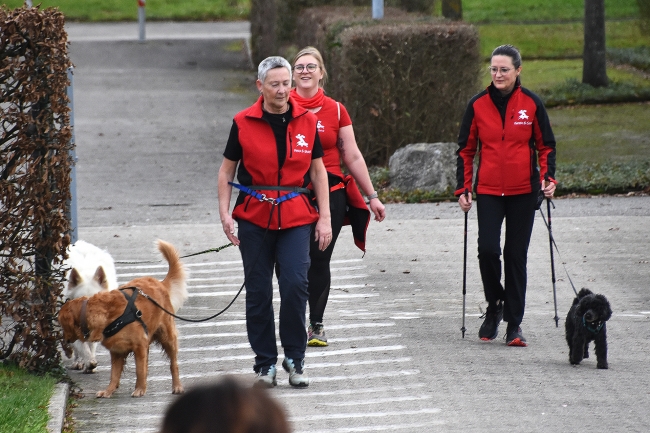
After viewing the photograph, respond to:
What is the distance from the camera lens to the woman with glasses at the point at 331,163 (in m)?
6.97

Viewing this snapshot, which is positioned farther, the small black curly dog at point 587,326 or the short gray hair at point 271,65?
the small black curly dog at point 587,326

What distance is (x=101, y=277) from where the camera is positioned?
267 inches

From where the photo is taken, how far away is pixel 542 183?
7262mm

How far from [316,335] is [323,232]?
1.27 m

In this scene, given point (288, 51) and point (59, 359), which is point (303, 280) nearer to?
point (59, 359)

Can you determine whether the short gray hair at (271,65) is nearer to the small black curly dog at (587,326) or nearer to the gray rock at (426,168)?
the small black curly dog at (587,326)

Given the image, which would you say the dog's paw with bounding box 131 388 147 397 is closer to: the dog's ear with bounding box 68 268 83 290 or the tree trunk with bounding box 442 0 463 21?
the dog's ear with bounding box 68 268 83 290

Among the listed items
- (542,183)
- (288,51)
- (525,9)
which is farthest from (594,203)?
(525,9)

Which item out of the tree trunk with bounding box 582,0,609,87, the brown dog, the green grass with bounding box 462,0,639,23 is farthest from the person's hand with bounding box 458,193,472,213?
the green grass with bounding box 462,0,639,23

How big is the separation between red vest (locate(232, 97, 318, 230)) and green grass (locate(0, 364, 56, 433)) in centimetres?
157

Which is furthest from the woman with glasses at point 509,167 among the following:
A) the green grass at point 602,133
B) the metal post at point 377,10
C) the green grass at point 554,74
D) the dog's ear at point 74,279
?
the green grass at point 554,74

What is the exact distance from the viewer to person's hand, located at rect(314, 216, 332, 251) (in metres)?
6.39

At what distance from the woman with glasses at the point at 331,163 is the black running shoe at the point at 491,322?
109 cm

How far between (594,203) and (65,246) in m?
8.34
